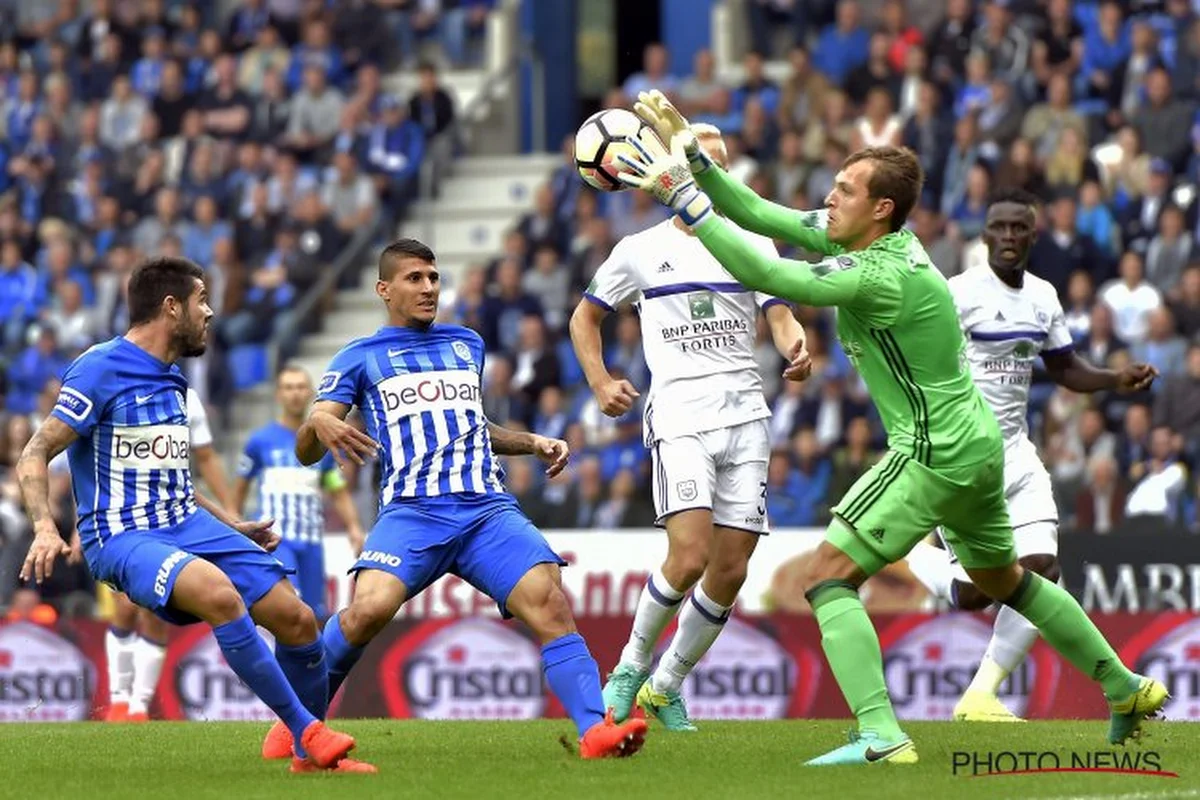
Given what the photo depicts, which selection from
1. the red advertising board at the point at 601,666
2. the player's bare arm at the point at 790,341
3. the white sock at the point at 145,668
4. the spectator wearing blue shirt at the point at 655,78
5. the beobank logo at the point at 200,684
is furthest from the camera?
the spectator wearing blue shirt at the point at 655,78

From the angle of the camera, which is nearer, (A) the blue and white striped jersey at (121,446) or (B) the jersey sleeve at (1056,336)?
(A) the blue and white striped jersey at (121,446)

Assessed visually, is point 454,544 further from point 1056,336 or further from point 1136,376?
point 1056,336

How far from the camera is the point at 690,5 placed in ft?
88.8

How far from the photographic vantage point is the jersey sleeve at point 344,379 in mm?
10203

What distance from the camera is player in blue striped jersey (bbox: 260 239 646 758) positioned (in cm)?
995

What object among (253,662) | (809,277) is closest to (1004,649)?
(809,277)

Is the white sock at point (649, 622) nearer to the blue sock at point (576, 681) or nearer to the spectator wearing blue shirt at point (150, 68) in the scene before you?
the blue sock at point (576, 681)

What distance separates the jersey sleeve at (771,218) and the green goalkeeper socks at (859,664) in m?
1.63

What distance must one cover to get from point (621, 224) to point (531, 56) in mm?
4724

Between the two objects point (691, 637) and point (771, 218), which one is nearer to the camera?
point (771, 218)

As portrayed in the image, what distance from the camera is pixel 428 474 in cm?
1027

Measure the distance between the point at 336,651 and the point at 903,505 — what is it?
2.53m

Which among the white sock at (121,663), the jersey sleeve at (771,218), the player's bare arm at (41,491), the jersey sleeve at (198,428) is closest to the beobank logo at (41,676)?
the white sock at (121,663)

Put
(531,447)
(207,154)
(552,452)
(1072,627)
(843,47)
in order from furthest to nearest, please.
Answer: (207,154) → (843,47) → (531,447) → (552,452) → (1072,627)
